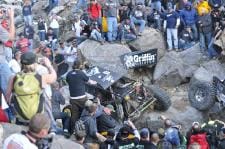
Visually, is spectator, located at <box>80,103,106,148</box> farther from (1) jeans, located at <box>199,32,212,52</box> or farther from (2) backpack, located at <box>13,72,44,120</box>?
(1) jeans, located at <box>199,32,212,52</box>

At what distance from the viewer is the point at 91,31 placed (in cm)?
2144

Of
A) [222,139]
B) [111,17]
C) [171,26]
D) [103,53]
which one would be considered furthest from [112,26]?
[222,139]

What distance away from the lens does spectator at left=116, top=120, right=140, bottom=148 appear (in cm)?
1143

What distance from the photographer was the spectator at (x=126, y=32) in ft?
68.4

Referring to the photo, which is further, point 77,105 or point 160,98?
point 160,98

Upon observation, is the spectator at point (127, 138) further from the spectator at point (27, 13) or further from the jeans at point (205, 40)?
the spectator at point (27, 13)

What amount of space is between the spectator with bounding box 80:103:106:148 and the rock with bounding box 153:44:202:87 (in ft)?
27.0

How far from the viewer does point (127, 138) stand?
38.0 feet

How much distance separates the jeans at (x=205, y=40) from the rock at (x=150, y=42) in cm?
154

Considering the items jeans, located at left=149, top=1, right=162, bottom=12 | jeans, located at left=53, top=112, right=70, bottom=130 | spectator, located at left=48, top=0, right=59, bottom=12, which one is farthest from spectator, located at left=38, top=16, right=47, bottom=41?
jeans, located at left=53, top=112, right=70, bottom=130

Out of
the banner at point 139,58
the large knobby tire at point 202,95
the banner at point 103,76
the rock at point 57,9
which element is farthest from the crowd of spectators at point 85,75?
the banner at point 139,58

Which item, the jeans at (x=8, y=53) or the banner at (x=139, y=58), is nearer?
the jeans at (x=8, y=53)

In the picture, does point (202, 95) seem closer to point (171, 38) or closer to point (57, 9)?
point (171, 38)

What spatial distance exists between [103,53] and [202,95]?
4.89 meters
